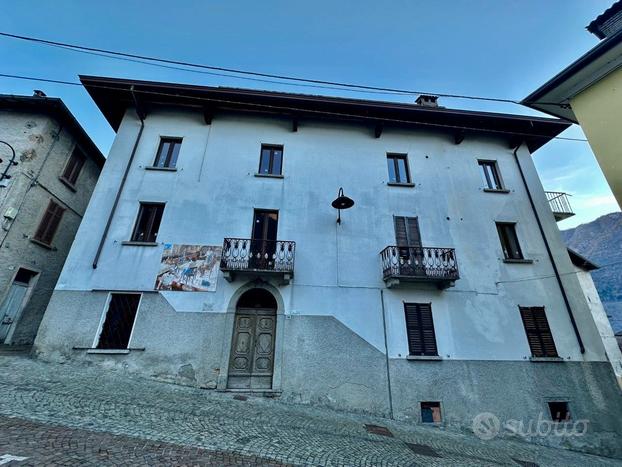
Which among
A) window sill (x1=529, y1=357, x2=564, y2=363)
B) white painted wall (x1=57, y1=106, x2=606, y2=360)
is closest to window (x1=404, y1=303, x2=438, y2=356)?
white painted wall (x1=57, y1=106, x2=606, y2=360)

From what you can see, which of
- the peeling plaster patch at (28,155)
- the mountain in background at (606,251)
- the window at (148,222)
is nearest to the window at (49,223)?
the peeling plaster patch at (28,155)

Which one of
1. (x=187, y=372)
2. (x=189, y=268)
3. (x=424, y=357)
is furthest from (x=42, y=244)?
(x=424, y=357)

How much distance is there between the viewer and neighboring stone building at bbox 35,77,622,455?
8.67m

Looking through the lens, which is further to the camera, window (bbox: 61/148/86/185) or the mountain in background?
the mountain in background

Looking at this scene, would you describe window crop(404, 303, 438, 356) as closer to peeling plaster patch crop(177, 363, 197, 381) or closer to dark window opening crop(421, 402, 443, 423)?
dark window opening crop(421, 402, 443, 423)

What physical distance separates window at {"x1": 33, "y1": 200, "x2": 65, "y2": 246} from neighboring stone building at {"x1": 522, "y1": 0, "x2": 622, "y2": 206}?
755 inches

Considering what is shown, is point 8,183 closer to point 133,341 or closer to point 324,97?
point 133,341

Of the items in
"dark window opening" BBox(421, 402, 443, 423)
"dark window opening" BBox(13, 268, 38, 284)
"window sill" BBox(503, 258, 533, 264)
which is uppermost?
"window sill" BBox(503, 258, 533, 264)

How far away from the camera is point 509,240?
11.4m

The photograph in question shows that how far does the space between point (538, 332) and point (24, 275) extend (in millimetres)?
19892

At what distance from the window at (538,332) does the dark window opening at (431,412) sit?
4015 mm

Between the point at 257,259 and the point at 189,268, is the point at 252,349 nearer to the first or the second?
the point at 257,259

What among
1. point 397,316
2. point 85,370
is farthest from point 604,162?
point 85,370

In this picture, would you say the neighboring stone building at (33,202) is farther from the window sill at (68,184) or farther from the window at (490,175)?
the window at (490,175)
